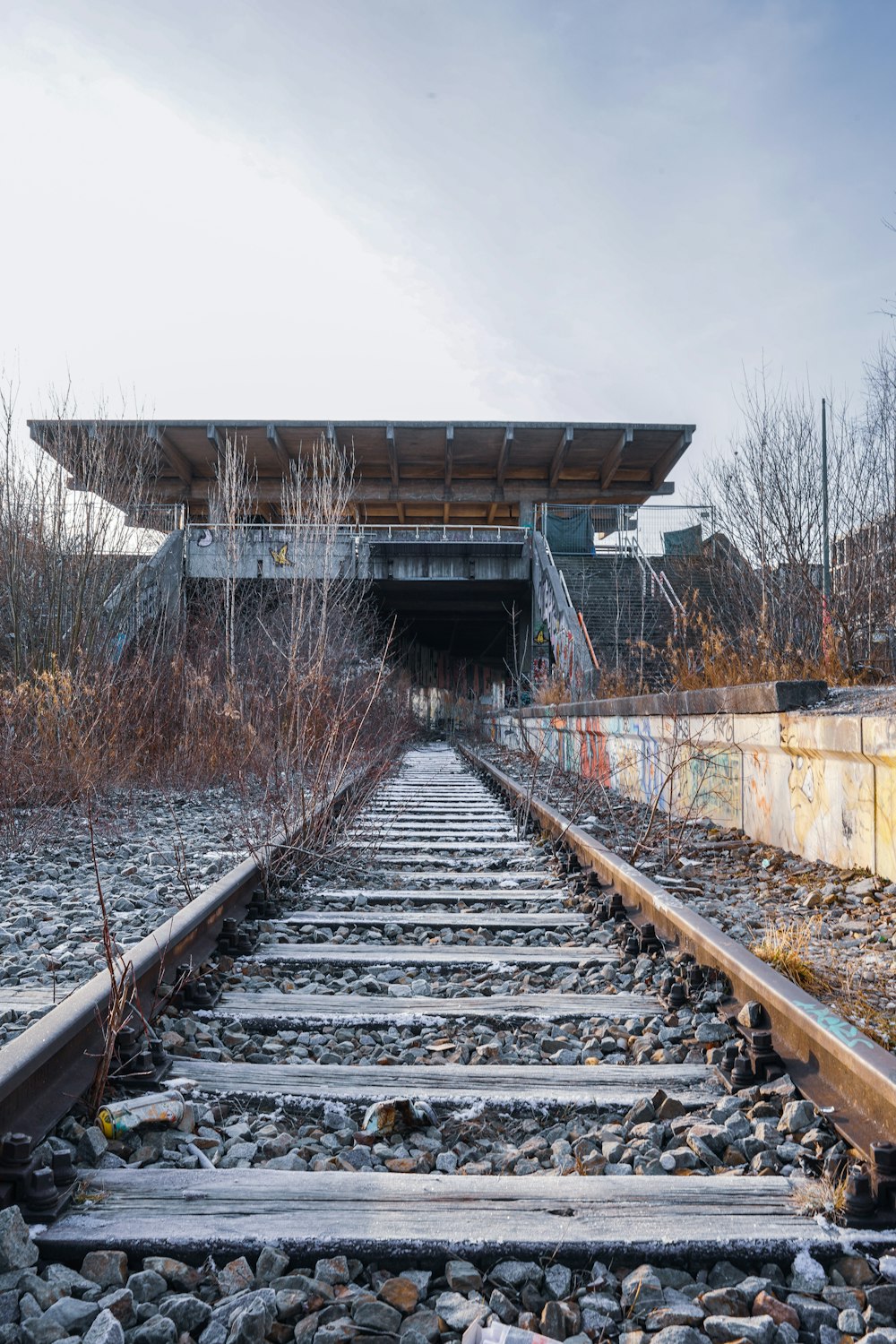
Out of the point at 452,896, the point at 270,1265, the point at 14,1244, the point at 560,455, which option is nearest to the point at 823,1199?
the point at 270,1265

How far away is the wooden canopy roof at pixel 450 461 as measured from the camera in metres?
34.5

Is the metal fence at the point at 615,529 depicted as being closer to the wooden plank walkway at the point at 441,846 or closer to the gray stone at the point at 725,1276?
the wooden plank walkway at the point at 441,846

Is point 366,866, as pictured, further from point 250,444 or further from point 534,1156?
point 250,444

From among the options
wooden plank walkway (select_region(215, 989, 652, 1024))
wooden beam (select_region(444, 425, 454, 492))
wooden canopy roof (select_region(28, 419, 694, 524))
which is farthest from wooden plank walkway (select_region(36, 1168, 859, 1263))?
wooden beam (select_region(444, 425, 454, 492))

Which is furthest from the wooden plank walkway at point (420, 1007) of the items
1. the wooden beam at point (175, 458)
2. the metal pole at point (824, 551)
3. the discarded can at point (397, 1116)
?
the wooden beam at point (175, 458)

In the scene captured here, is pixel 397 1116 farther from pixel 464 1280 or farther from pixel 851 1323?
pixel 851 1323

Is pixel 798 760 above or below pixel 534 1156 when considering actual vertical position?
above

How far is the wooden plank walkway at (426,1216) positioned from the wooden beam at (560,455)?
34.2 meters

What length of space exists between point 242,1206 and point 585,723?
9.03 meters

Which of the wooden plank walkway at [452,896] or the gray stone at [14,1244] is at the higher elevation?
the gray stone at [14,1244]

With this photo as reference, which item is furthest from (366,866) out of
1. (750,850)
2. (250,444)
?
(250,444)

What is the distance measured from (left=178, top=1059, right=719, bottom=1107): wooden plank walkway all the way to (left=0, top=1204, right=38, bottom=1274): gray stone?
2.43 ft

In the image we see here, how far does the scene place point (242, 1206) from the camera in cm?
174

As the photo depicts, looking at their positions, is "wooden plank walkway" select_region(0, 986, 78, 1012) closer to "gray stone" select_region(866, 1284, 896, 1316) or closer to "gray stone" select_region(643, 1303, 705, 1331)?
"gray stone" select_region(643, 1303, 705, 1331)
